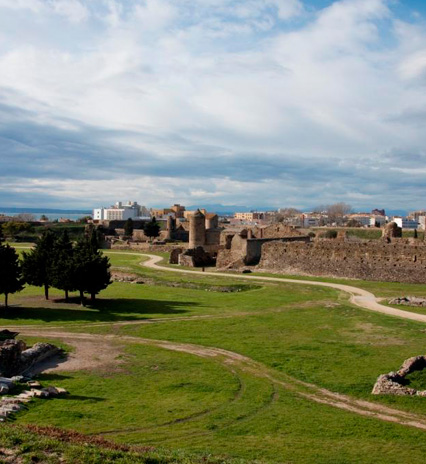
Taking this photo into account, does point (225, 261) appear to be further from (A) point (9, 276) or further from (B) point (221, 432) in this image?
(B) point (221, 432)

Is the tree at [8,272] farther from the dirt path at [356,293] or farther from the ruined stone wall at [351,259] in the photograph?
the ruined stone wall at [351,259]

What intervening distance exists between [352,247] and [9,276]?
24.3 metres

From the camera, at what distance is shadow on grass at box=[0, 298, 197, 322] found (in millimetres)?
26156

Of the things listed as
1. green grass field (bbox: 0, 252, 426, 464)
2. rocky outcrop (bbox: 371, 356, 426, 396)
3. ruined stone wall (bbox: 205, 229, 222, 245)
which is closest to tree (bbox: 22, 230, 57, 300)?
green grass field (bbox: 0, 252, 426, 464)

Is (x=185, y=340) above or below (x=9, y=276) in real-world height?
below

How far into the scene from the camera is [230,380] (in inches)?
629

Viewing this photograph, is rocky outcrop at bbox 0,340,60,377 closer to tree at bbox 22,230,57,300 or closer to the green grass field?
the green grass field

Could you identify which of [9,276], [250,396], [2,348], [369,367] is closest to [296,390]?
[250,396]

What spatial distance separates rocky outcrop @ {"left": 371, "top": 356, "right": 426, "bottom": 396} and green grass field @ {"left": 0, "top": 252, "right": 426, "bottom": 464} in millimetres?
316

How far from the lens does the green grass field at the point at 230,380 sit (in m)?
11.3

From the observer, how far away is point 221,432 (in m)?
12.1

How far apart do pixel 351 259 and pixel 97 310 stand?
66.4ft

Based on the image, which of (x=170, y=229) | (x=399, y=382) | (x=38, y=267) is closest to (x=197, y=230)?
(x=170, y=229)

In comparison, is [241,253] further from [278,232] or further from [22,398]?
[22,398]
